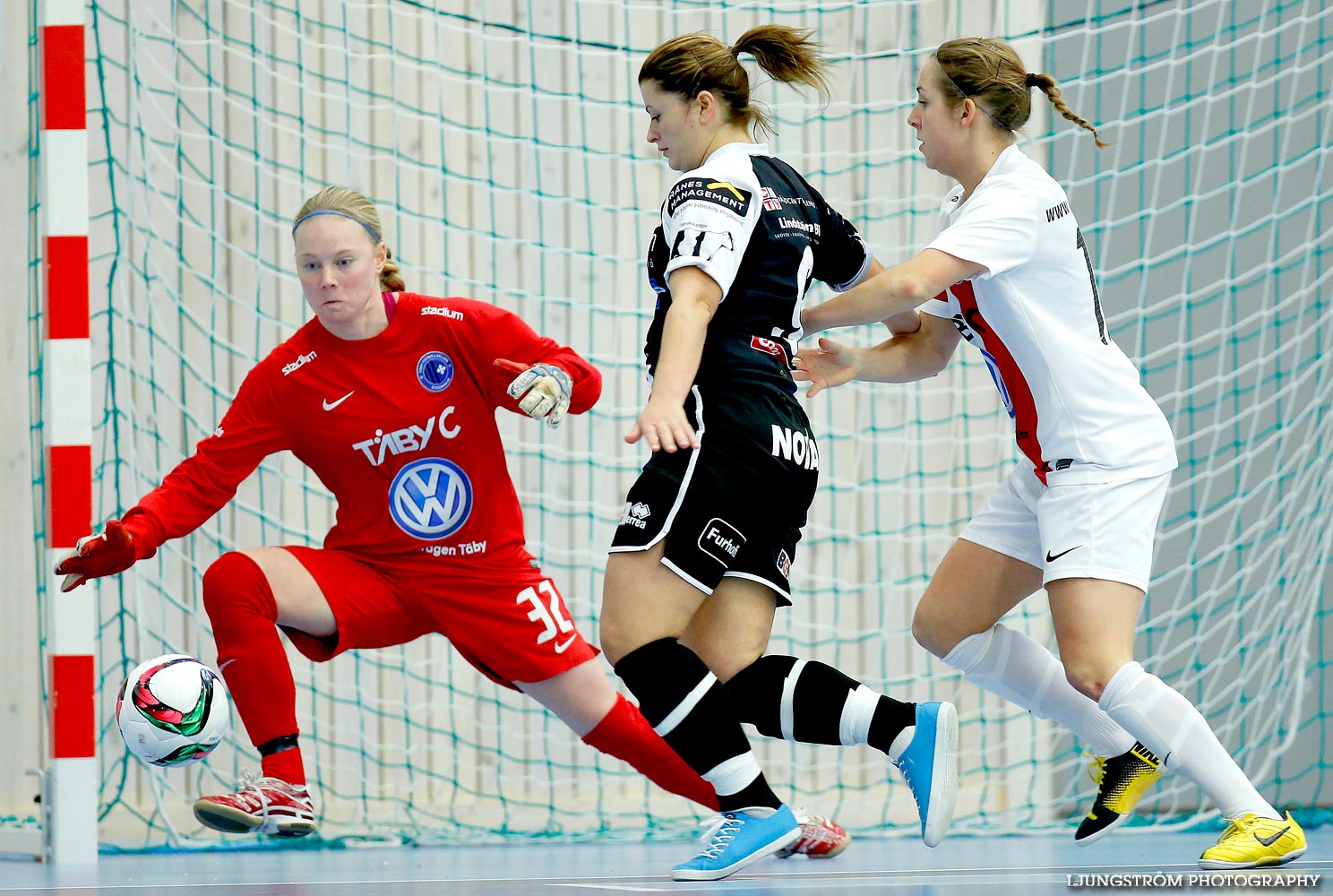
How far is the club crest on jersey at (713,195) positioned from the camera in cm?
262

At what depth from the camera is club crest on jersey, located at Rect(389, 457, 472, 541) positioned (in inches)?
127

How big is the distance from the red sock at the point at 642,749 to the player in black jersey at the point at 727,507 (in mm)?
609

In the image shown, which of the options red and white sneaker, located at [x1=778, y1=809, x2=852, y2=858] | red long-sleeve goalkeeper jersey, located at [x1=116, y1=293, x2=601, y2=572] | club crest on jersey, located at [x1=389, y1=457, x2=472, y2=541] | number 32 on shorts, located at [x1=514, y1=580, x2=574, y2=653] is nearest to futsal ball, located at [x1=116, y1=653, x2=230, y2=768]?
red long-sleeve goalkeeper jersey, located at [x1=116, y1=293, x2=601, y2=572]

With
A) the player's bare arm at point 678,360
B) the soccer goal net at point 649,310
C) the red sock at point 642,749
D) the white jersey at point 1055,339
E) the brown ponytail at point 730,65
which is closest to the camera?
the player's bare arm at point 678,360

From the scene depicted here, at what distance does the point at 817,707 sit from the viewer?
2.69 m

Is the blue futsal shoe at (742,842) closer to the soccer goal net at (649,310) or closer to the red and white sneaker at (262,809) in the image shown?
the red and white sneaker at (262,809)

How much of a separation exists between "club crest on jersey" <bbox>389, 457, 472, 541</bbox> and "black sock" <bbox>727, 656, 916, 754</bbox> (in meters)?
0.84

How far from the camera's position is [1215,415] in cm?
470

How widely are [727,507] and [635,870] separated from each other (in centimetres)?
93

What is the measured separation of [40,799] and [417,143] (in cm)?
224

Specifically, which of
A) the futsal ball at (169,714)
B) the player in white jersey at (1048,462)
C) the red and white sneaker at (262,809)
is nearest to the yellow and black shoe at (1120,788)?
the player in white jersey at (1048,462)

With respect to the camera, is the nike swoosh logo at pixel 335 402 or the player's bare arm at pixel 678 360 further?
the nike swoosh logo at pixel 335 402

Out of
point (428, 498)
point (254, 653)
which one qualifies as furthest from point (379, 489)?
point (254, 653)

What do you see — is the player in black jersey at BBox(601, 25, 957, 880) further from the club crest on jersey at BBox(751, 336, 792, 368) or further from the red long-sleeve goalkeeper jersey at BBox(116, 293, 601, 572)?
the red long-sleeve goalkeeper jersey at BBox(116, 293, 601, 572)
